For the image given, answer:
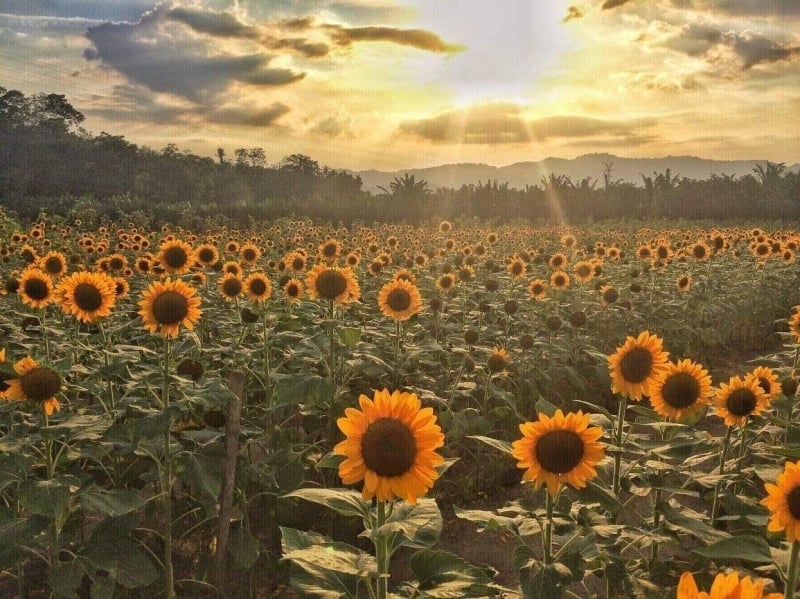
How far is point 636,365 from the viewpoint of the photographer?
329cm

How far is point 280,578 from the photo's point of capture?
13.3 ft

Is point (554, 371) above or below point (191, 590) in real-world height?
above

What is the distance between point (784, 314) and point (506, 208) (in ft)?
79.0

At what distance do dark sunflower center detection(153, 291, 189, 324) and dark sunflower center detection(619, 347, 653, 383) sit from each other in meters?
2.33

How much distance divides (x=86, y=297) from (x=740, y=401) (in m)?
3.79

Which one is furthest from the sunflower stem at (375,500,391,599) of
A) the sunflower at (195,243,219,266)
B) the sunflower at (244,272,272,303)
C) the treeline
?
the treeline

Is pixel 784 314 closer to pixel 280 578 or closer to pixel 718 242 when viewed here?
pixel 718 242

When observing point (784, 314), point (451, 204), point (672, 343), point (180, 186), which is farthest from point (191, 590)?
point (180, 186)

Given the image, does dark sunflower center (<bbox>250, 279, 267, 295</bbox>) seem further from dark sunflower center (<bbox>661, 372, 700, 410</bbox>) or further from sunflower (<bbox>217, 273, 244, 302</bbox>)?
dark sunflower center (<bbox>661, 372, 700, 410</bbox>)

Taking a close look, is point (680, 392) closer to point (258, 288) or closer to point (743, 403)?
point (743, 403)

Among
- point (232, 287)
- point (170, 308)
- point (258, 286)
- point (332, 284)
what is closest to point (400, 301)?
point (332, 284)

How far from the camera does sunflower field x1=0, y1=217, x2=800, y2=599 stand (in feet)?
6.86

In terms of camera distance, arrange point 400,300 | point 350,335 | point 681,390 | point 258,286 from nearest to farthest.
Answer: point 681,390
point 350,335
point 400,300
point 258,286

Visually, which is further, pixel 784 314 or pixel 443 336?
pixel 784 314
